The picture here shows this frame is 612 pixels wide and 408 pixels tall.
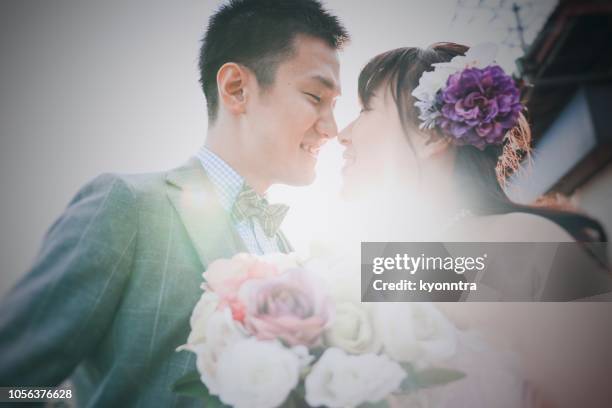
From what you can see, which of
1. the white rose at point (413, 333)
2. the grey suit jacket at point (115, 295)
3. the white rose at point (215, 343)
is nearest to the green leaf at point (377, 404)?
the white rose at point (413, 333)

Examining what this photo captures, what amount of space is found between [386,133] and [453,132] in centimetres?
24

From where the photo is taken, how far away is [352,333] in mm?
799

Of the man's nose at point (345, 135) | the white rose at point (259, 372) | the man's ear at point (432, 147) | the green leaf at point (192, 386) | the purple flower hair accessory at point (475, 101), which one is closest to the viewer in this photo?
the white rose at point (259, 372)

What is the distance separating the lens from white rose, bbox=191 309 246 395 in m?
0.80

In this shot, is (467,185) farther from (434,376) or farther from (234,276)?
(234,276)

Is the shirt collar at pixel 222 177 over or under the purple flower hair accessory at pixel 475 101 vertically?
under

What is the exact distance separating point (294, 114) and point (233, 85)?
0.28m

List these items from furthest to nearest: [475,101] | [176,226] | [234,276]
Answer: [475,101] → [176,226] → [234,276]

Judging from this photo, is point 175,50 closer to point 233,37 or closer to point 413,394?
point 233,37

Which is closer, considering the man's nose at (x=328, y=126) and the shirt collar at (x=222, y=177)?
the shirt collar at (x=222, y=177)

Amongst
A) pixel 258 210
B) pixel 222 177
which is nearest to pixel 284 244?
pixel 258 210

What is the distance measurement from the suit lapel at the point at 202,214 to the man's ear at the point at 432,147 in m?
0.73

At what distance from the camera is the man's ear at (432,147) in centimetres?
139

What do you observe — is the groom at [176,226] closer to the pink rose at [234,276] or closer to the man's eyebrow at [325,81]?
the man's eyebrow at [325,81]
